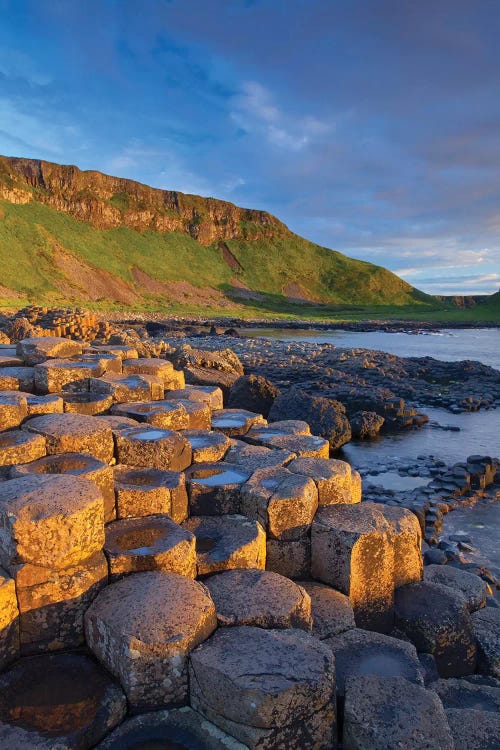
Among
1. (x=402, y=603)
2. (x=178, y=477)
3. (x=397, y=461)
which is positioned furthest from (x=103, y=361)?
(x=397, y=461)

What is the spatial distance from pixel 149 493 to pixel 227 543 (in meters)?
0.93

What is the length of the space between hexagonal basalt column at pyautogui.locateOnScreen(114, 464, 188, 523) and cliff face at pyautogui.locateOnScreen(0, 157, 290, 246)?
13070cm

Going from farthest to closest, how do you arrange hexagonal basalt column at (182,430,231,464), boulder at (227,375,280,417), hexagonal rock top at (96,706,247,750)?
boulder at (227,375,280,417)
hexagonal basalt column at (182,430,231,464)
hexagonal rock top at (96,706,247,750)

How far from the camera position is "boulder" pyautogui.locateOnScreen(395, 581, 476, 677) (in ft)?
17.6

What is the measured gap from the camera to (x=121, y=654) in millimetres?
3535

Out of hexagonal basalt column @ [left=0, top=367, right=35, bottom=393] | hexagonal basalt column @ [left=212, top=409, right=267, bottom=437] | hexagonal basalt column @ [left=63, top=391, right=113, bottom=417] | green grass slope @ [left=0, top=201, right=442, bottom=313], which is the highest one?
green grass slope @ [left=0, top=201, right=442, bottom=313]

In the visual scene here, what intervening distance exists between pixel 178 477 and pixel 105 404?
2.47m

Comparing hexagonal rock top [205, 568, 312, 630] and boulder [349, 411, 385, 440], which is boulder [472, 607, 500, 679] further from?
boulder [349, 411, 385, 440]

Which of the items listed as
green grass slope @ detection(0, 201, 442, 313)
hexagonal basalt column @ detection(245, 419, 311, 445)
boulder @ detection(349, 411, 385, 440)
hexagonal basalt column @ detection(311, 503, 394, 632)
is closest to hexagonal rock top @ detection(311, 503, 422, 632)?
hexagonal basalt column @ detection(311, 503, 394, 632)

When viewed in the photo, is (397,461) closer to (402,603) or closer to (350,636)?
(402,603)

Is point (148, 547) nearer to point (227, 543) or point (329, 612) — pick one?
point (227, 543)

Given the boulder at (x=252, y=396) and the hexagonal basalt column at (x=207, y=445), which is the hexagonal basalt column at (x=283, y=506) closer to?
the hexagonal basalt column at (x=207, y=445)

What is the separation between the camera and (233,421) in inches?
332

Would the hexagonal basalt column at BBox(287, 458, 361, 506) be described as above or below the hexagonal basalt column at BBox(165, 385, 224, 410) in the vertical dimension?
below
